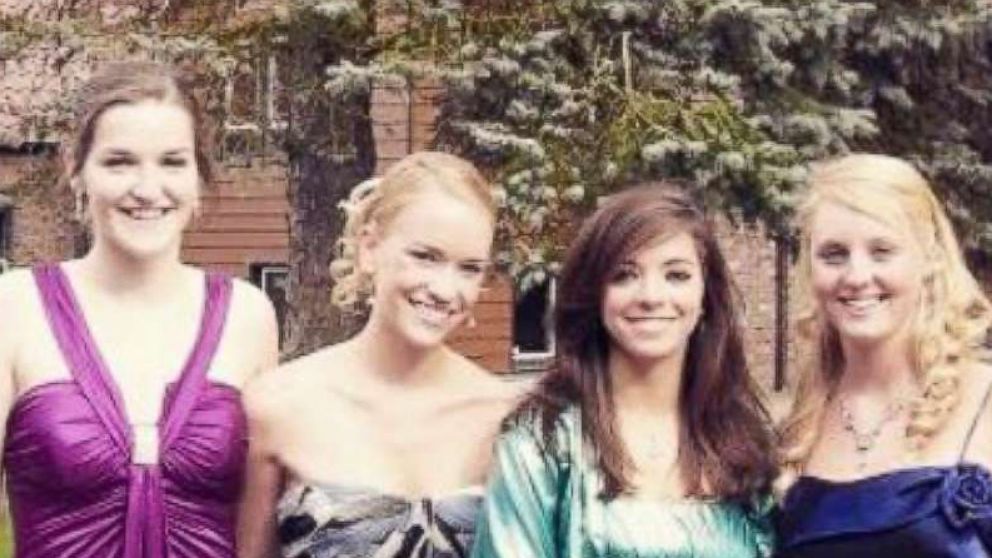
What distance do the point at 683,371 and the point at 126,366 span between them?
3.96 feet

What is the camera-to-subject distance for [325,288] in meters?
13.9

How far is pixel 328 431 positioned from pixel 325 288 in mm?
9382

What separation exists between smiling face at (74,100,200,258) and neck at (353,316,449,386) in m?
0.49

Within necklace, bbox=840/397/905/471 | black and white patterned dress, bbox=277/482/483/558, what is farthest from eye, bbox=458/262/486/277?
necklace, bbox=840/397/905/471

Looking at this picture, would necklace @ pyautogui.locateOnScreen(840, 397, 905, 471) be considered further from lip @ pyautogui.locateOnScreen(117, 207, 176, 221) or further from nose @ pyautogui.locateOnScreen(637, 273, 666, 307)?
lip @ pyautogui.locateOnScreen(117, 207, 176, 221)

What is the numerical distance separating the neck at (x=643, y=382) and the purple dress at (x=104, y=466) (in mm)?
832

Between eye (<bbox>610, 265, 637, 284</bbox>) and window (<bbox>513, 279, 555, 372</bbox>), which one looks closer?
A: eye (<bbox>610, 265, 637, 284</bbox>)

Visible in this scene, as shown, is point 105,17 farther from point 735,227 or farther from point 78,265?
point 78,265

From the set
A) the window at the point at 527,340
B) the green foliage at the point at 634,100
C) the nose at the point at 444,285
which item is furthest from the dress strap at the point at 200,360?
the window at the point at 527,340

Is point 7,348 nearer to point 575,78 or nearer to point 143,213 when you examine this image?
point 143,213

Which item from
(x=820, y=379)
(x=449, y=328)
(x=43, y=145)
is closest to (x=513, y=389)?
(x=449, y=328)

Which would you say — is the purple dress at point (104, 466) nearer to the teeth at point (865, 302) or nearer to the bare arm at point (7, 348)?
the bare arm at point (7, 348)

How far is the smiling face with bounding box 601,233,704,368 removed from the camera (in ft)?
14.6

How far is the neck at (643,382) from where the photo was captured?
15.0 feet
